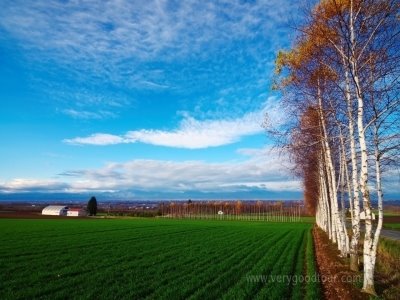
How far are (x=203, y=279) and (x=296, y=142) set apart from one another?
322 inches

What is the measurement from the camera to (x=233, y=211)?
186250 mm

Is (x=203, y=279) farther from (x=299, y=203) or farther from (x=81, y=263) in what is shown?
(x=299, y=203)

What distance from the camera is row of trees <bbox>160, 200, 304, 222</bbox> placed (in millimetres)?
159500

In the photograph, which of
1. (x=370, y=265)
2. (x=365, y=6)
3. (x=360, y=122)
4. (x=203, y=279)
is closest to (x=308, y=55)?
(x=365, y=6)

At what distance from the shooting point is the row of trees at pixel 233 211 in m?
160

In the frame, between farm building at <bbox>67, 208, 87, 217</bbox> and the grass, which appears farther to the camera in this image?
farm building at <bbox>67, 208, 87, 217</bbox>

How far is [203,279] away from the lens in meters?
16.6

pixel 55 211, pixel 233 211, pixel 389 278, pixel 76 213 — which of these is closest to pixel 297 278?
pixel 389 278

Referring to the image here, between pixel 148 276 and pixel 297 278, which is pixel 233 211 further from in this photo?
pixel 148 276

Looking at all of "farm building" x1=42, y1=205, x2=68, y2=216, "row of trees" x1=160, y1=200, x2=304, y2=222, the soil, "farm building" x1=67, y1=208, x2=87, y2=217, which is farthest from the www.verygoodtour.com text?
"row of trees" x1=160, y1=200, x2=304, y2=222

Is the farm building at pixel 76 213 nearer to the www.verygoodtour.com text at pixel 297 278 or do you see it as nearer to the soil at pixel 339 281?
the soil at pixel 339 281

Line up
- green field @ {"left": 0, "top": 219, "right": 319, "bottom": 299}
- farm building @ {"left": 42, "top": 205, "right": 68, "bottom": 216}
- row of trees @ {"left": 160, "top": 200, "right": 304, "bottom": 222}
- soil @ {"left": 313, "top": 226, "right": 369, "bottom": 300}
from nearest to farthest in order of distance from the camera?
soil @ {"left": 313, "top": 226, "right": 369, "bottom": 300} < green field @ {"left": 0, "top": 219, "right": 319, "bottom": 299} < farm building @ {"left": 42, "top": 205, "right": 68, "bottom": 216} < row of trees @ {"left": 160, "top": 200, "right": 304, "bottom": 222}

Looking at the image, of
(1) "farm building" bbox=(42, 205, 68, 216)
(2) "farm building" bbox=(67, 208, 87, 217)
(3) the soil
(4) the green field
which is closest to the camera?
(3) the soil

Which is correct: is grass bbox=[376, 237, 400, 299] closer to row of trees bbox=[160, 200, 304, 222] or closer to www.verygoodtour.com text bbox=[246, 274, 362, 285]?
www.verygoodtour.com text bbox=[246, 274, 362, 285]
